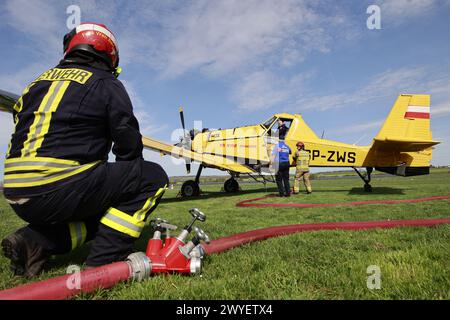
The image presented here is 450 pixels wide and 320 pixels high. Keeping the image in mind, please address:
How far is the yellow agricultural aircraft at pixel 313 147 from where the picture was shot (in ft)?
36.3

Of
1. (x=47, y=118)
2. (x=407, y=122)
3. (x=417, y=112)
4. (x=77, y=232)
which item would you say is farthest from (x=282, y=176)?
(x=47, y=118)

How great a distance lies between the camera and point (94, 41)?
2.71m

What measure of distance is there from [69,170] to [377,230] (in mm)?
3778

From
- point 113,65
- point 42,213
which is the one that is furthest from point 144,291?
point 113,65

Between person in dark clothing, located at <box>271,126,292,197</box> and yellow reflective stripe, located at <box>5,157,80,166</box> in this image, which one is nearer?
yellow reflective stripe, located at <box>5,157,80,166</box>

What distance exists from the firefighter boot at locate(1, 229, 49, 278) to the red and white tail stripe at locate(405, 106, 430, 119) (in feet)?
41.8

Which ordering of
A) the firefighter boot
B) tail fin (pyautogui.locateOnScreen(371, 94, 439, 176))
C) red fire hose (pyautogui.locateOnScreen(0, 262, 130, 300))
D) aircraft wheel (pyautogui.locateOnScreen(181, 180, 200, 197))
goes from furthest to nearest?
aircraft wheel (pyautogui.locateOnScreen(181, 180, 200, 197)), tail fin (pyautogui.locateOnScreen(371, 94, 439, 176)), the firefighter boot, red fire hose (pyautogui.locateOnScreen(0, 262, 130, 300))

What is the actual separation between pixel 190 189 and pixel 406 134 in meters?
9.30

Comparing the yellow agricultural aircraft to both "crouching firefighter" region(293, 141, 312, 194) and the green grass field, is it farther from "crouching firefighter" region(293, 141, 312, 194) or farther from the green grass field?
the green grass field

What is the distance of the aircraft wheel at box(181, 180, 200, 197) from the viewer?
12.8 m

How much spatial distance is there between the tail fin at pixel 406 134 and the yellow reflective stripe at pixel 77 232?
10895mm

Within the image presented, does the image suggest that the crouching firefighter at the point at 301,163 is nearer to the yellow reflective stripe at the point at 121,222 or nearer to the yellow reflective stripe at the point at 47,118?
the yellow reflective stripe at the point at 121,222

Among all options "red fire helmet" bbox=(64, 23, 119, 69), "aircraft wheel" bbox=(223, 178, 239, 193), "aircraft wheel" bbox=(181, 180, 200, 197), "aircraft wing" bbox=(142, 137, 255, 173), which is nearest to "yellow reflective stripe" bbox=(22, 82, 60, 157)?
"red fire helmet" bbox=(64, 23, 119, 69)
